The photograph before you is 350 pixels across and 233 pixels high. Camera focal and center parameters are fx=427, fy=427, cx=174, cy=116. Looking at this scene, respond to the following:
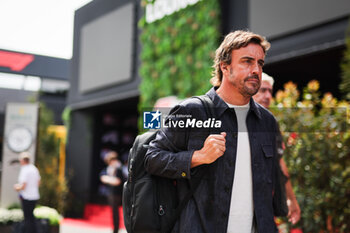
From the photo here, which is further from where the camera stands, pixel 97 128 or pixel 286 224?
pixel 97 128

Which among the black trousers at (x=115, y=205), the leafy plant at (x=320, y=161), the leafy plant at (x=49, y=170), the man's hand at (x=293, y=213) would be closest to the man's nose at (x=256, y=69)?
the man's hand at (x=293, y=213)

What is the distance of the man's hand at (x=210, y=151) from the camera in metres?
1.69

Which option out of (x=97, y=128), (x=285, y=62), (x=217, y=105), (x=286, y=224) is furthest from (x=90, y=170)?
(x=217, y=105)

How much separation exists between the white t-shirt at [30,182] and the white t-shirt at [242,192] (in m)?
6.12

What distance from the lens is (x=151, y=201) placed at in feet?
5.87

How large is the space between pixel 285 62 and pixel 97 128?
897 cm

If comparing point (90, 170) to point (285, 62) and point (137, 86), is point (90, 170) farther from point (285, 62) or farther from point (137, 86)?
point (285, 62)

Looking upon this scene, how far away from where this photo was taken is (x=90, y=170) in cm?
1462

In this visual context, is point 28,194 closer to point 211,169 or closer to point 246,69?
point 211,169

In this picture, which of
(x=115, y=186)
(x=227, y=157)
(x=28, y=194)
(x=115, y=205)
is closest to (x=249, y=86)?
(x=227, y=157)

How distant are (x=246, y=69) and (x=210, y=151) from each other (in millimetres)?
382

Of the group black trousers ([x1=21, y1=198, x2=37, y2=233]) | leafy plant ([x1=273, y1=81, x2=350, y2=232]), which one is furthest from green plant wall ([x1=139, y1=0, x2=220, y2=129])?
black trousers ([x1=21, y1=198, x2=37, y2=233])

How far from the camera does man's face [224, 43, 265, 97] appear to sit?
1781 millimetres

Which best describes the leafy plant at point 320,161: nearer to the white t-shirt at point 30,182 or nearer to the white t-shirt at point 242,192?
the white t-shirt at point 242,192
